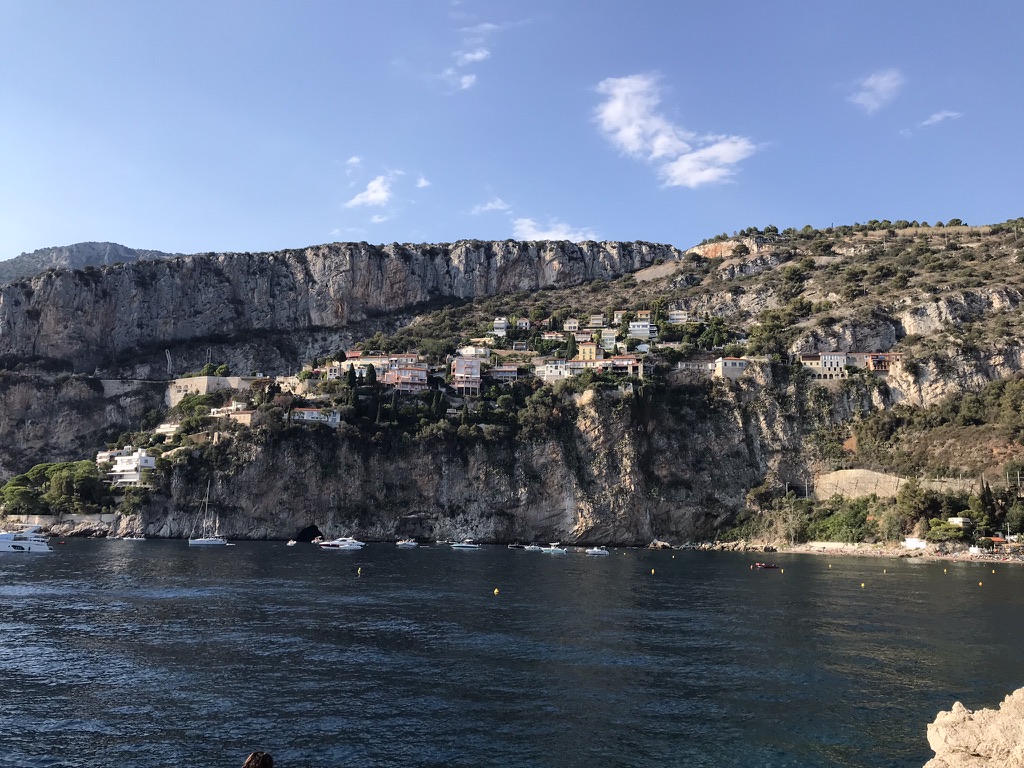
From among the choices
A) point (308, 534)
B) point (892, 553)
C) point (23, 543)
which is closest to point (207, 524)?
point (308, 534)

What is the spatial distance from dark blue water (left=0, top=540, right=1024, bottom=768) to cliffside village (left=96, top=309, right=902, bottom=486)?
41.9 m

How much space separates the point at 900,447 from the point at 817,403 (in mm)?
10331

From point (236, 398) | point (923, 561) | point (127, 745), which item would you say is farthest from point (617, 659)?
point (236, 398)

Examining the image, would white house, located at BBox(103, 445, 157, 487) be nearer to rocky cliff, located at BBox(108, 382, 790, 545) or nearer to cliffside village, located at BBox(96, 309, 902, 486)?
cliffside village, located at BBox(96, 309, 902, 486)

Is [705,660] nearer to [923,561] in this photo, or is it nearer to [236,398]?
[923,561]

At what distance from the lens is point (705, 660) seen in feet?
85.0

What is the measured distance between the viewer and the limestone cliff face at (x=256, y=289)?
368ft

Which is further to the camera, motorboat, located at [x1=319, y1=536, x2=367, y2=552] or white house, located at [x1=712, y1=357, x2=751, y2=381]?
white house, located at [x1=712, y1=357, x2=751, y2=381]

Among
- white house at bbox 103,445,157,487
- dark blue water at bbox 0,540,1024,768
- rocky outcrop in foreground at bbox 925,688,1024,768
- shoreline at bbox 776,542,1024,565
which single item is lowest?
shoreline at bbox 776,542,1024,565

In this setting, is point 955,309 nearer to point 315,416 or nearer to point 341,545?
point 315,416

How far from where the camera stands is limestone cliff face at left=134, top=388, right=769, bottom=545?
77.8m

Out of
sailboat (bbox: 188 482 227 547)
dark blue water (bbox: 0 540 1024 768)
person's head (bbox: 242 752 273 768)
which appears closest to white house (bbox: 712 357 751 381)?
dark blue water (bbox: 0 540 1024 768)

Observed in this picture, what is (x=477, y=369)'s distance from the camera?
97.2 metres

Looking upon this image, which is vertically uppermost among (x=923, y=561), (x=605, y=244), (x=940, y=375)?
(x=605, y=244)
